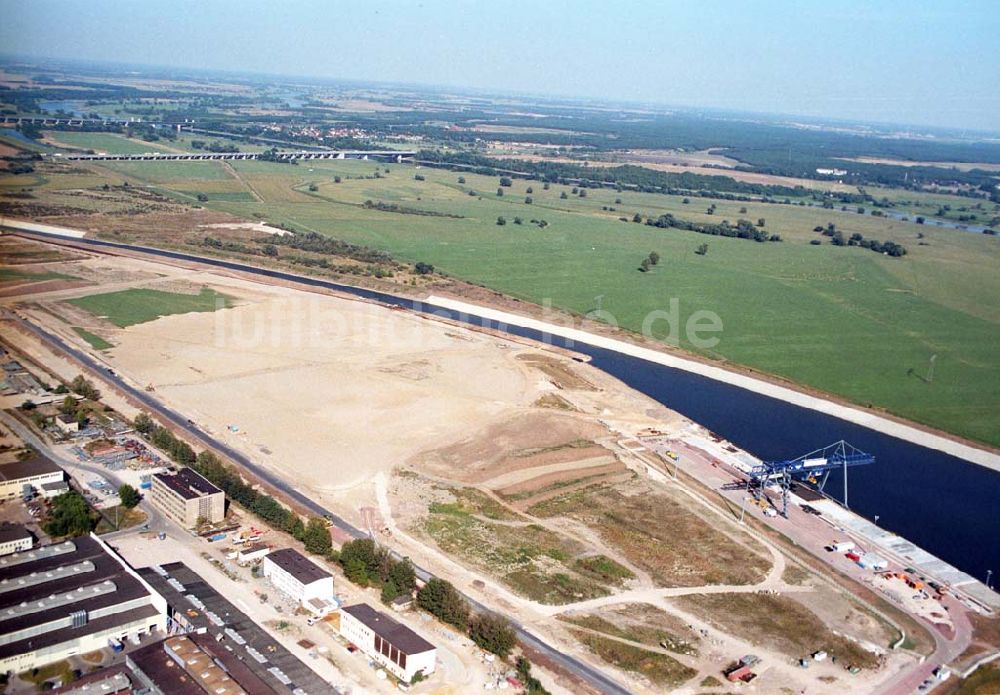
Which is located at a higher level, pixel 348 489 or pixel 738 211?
pixel 738 211

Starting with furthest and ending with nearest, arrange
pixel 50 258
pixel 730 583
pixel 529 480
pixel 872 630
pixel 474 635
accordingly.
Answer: pixel 50 258 < pixel 529 480 < pixel 730 583 < pixel 872 630 < pixel 474 635

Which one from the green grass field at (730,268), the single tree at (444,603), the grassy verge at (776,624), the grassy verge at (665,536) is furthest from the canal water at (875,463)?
the single tree at (444,603)

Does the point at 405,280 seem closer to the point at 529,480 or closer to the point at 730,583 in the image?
the point at 529,480

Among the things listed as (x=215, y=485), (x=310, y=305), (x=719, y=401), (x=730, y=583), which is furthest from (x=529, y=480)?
(x=310, y=305)

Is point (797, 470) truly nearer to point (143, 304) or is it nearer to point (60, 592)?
point (60, 592)

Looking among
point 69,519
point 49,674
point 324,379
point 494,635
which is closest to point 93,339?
point 324,379

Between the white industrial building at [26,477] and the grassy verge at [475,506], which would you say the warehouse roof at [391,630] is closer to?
the grassy verge at [475,506]
